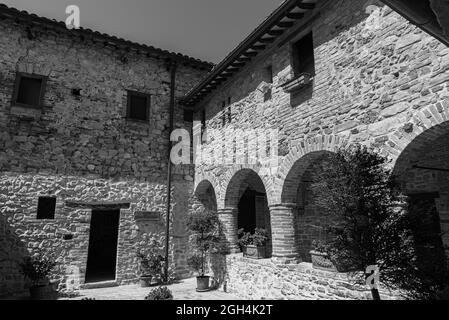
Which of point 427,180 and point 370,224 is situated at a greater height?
point 427,180

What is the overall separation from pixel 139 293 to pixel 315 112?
6.82m

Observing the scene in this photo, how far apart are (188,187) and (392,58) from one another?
801cm

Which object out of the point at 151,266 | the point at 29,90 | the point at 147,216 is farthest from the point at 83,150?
the point at 151,266

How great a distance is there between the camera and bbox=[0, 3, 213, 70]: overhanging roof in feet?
29.3

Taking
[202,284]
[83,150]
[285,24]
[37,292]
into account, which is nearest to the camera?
[285,24]

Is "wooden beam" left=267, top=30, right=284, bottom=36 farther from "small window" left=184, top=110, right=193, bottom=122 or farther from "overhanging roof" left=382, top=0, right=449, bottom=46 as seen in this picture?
"overhanging roof" left=382, top=0, right=449, bottom=46

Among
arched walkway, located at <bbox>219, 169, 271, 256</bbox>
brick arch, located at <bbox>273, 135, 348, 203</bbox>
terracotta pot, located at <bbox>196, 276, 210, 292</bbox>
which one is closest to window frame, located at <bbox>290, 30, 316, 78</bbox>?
brick arch, located at <bbox>273, 135, 348, 203</bbox>

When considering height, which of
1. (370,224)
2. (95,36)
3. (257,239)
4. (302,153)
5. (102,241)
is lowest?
(102,241)

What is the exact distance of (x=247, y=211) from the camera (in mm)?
11148

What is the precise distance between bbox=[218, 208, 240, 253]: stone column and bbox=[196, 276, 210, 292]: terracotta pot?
106 cm

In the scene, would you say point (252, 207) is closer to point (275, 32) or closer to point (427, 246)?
point (275, 32)

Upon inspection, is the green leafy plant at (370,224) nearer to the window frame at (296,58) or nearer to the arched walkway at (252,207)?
the window frame at (296,58)

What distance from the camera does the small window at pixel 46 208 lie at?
28.8 feet

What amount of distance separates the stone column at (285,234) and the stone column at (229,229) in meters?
2.33
